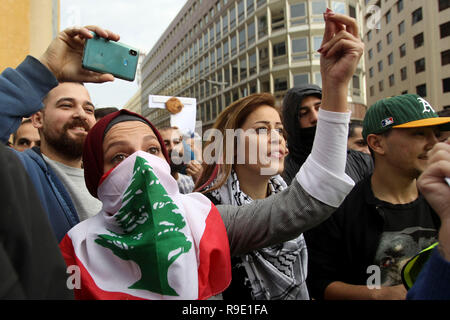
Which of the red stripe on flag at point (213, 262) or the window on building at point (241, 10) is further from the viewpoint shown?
the window on building at point (241, 10)

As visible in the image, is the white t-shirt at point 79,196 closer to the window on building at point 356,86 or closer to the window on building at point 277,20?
the window on building at point 356,86

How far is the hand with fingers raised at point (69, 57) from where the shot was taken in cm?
148

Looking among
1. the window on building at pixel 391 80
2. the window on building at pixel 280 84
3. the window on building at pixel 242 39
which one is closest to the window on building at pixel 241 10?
the window on building at pixel 242 39

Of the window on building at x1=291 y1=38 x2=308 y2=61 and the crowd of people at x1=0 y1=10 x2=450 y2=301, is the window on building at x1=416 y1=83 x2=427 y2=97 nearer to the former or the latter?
the window on building at x1=291 y1=38 x2=308 y2=61

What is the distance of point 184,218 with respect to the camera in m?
1.11

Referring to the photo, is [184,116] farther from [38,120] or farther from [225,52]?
[225,52]

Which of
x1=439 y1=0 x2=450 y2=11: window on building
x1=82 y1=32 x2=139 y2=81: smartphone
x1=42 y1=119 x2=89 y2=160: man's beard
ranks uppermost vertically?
x1=439 y1=0 x2=450 y2=11: window on building

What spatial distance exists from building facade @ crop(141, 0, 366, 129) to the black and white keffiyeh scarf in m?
24.4

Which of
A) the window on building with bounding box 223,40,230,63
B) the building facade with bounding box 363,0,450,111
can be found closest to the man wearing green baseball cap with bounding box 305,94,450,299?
the building facade with bounding box 363,0,450,111

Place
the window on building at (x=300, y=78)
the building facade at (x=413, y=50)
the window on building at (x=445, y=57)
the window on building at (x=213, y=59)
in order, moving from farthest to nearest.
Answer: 1. the window on building at (x=213, y=59)
2. the window on building at (x=300, y=78)
3. the building facade at (x=413, y=50)
4. the window on building at (x=445, y=57)

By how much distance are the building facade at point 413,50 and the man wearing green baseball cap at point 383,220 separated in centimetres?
2616

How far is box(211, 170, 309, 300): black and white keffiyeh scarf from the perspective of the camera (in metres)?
1.44

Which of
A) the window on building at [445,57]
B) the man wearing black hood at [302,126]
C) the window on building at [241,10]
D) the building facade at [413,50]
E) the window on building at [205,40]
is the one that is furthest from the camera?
the window on building at [205,40]

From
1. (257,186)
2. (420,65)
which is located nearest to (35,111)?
(257,186)
